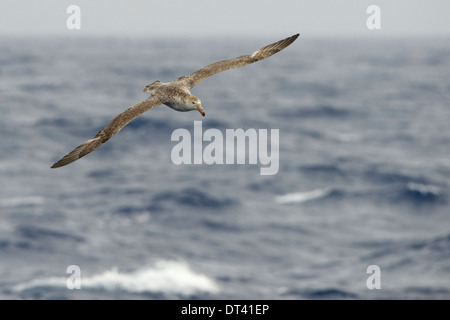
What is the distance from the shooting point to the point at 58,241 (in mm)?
49094

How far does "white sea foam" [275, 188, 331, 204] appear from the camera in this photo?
59.8 m

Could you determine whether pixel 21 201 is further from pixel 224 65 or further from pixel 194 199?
pixel 224 65

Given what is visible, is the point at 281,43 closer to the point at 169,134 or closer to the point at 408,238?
the point at 408,238

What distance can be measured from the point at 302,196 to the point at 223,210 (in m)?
8.70

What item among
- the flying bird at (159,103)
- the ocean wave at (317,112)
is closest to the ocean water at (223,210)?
the ocean wave at (317,112)

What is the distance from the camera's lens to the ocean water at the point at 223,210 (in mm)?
46531

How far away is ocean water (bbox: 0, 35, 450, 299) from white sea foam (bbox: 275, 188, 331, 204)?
176 mm

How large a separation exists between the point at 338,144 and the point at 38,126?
34059mm

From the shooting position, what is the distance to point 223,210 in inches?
2212

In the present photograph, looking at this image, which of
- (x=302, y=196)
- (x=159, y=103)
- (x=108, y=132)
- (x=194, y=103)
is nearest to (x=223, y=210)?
(x=302, y=196)

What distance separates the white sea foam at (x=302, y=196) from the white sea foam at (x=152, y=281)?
14228mm

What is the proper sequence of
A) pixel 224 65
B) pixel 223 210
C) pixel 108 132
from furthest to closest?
pixel 223 210, pixel 224 65, pixel 108 132

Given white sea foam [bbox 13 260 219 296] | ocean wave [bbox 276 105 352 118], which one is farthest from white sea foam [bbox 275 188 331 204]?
ocean wave [bbox 276 105 352 118]
